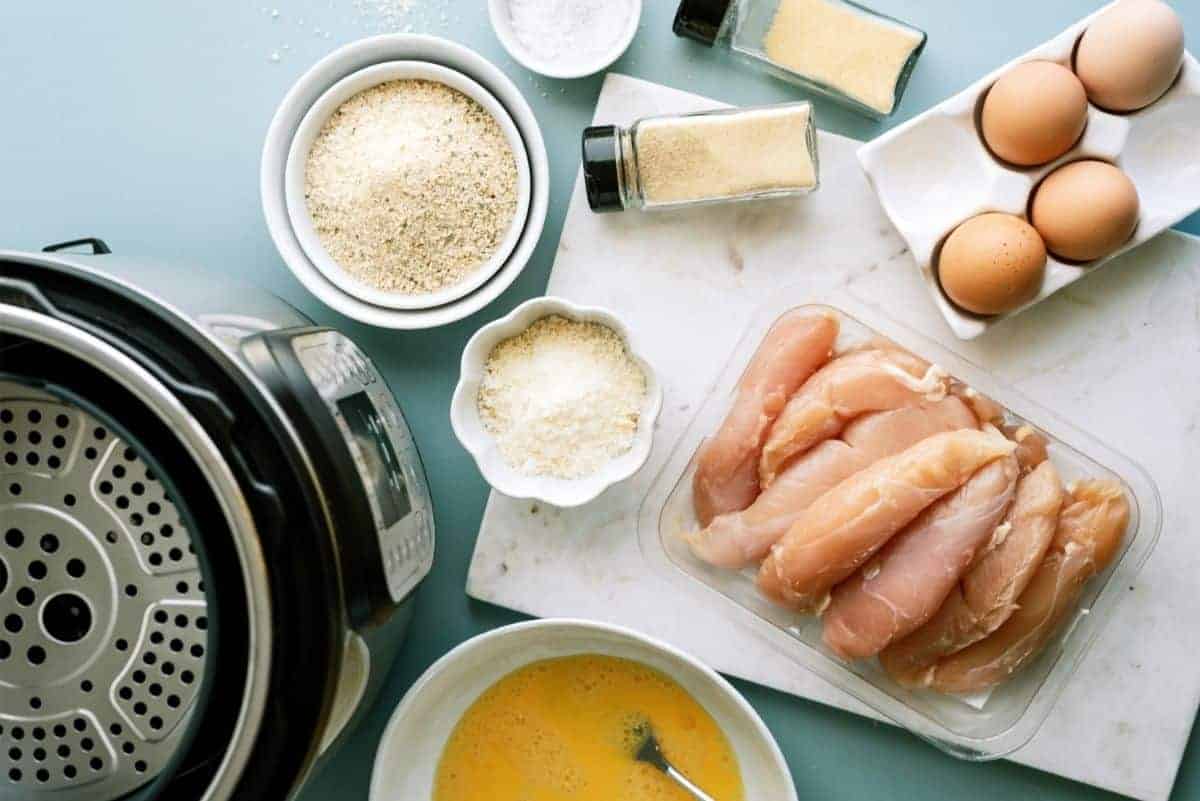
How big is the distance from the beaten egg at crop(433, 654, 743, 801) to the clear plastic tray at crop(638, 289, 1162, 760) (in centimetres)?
12

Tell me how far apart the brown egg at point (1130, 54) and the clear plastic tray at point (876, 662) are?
306mm

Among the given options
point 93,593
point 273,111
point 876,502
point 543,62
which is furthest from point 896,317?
point 93,593

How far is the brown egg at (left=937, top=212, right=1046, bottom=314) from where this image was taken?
1.11 metres

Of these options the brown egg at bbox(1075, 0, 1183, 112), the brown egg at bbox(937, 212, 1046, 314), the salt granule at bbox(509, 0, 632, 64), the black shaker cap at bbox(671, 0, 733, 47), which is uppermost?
the brown egg at bbox(1075, 0, 1183, 112)

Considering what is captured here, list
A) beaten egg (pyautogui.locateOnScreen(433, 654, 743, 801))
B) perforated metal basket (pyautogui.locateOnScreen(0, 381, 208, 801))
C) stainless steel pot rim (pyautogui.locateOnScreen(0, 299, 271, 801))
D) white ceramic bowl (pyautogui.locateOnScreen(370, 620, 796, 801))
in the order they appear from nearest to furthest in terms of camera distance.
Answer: stainless steel pot rim (pyautogui.locateOnScreen(0, 299, 271, 801)) < perforated metal basket (pyautogui.locateOnScreen(0, 381, 208, 801)) < white ceramic bowl (pyautogui.locateOnScreen(370, 620, 796, 801)) < beaten egg (pyautogui.locateOnScreen(433, 654, 743, 801))

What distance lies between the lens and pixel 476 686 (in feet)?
3.88

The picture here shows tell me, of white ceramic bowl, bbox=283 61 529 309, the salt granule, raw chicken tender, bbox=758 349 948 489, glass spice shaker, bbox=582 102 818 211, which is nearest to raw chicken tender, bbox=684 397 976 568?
raw chicken tender, bbox=758 349 948 489

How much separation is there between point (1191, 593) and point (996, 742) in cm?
27

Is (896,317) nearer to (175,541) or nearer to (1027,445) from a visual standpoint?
(1027,445)

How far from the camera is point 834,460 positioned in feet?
3.76

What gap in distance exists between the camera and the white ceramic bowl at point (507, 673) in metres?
1.08

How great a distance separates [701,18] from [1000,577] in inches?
25.8

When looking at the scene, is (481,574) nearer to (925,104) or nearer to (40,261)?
(40,261)

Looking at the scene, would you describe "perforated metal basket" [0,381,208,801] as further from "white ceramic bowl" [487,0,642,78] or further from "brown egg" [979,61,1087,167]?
"brown egg" [979,61,1087,167]
